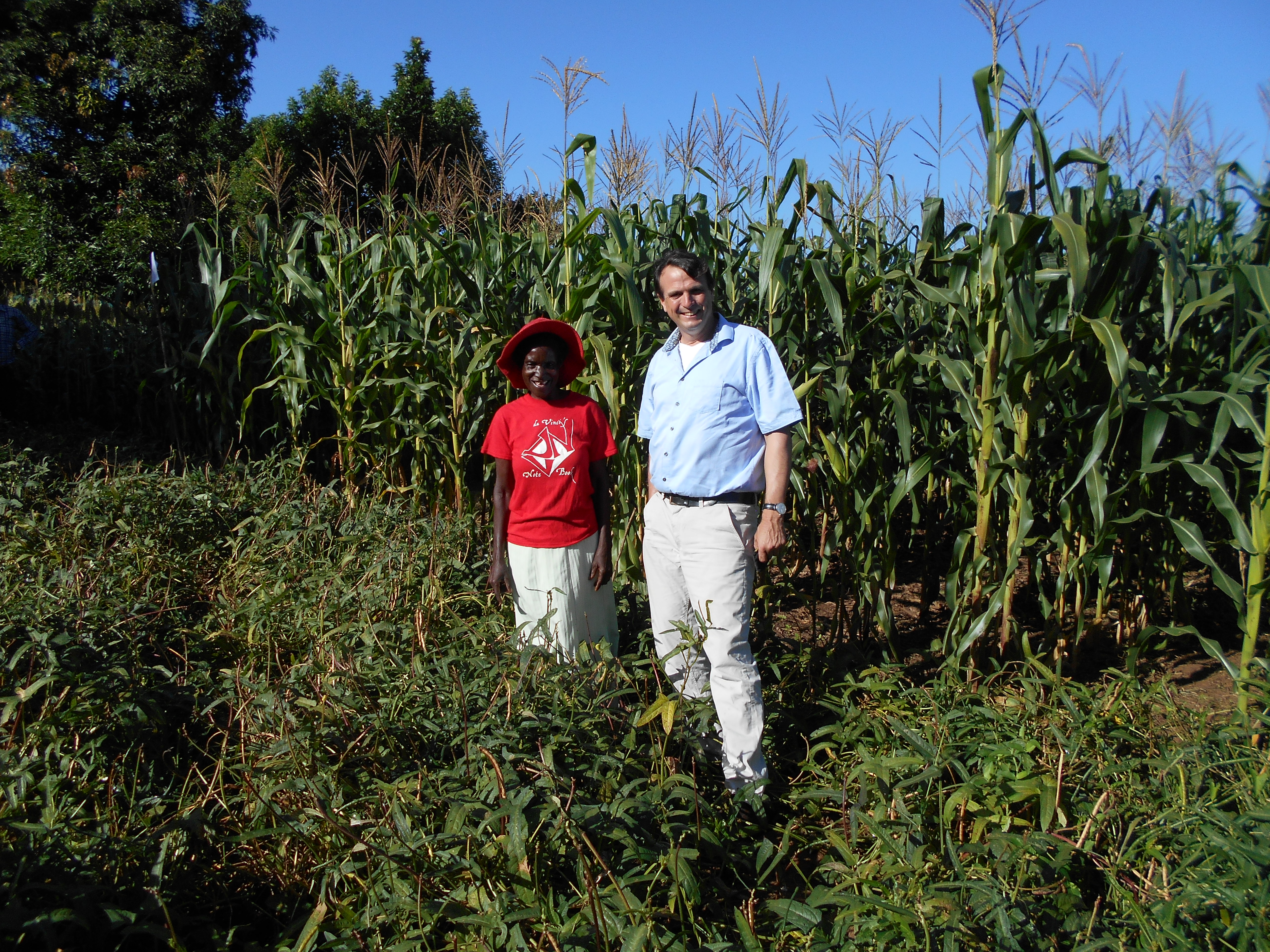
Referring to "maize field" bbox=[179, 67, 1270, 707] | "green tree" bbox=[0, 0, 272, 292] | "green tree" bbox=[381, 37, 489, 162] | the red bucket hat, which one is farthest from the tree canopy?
the red bucket hat

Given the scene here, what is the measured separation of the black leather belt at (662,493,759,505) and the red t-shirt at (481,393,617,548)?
415 mm

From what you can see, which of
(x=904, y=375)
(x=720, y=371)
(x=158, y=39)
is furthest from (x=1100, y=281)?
(x=158, y=39)

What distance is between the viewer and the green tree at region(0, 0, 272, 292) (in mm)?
12195

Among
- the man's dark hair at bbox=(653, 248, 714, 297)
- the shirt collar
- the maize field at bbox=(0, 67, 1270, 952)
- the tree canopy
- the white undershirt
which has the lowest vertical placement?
the maize field at bbox=(0, 67, 1270, 952)

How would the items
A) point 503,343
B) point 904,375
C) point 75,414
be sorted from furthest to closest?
1. point 75,414
2. point 503,343
3. point 904,375

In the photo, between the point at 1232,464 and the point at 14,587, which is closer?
the point at 1232,464

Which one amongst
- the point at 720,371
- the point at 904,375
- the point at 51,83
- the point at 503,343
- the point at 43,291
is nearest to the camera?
the point at 720,371

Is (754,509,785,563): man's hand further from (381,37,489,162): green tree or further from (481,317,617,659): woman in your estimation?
(381,37,489,162): green tree

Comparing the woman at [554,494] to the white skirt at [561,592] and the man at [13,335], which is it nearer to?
the white skirt at [561,592]

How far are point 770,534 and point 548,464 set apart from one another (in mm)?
869

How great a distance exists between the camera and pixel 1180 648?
3.59m

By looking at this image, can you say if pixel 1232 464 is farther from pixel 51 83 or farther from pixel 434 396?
pixel 51 83

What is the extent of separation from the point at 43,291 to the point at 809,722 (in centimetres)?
1574

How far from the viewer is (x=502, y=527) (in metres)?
3.09
